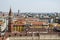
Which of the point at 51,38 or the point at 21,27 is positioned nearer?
the point at 51,38

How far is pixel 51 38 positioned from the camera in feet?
71.3

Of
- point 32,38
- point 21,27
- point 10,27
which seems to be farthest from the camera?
point 21,27

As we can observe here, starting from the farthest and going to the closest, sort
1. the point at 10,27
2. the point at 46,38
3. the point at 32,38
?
the point at 10,27
the point at 46,38
the point at 32,38

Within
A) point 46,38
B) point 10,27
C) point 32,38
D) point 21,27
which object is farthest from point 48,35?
point 21,27

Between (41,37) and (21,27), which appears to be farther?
(21,27)

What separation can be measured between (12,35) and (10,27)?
4291mm

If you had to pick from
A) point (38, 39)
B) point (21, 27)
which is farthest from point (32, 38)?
point (21, 27)

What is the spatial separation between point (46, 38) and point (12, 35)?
3934mm

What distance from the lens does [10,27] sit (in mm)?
26375

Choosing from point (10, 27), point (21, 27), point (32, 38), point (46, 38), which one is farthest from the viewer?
point (21, 27)

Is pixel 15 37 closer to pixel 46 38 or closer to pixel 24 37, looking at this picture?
pixel 24 37

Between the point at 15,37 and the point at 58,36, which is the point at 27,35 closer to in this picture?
the point at 15,37

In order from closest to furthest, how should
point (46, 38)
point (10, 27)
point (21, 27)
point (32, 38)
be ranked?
point (32, 38)
point (46, 38)
point (10, 27)
point (21, 27)

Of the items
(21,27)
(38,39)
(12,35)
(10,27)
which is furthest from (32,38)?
(21,27)
